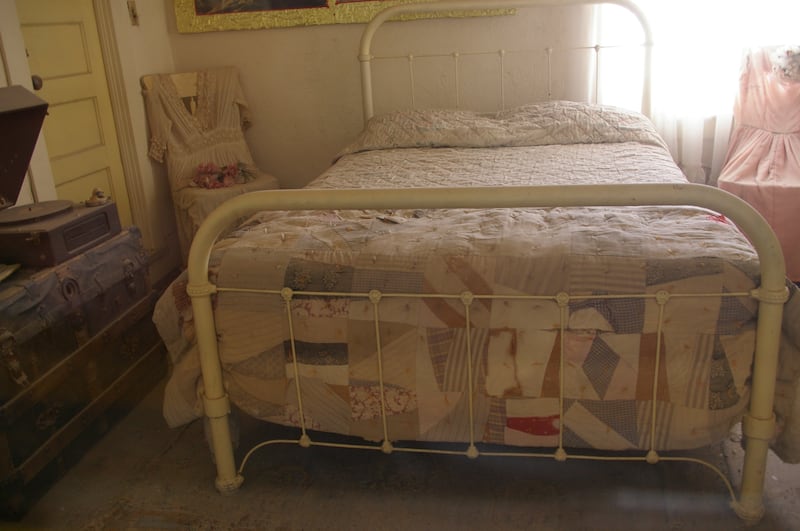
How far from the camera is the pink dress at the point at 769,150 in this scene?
2797 millimetres

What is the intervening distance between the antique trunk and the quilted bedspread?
386 mm

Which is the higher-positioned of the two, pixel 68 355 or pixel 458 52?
pixel 458 52

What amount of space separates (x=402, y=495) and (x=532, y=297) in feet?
2.08

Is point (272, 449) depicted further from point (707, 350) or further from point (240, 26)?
point (240, 26)

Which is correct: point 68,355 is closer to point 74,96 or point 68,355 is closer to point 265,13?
point 74,96

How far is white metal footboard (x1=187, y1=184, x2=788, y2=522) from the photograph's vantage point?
1449 mm

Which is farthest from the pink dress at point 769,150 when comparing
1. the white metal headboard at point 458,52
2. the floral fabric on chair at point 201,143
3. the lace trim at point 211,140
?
the lace trim at point 211,140

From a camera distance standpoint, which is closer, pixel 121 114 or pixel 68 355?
pixel 68 355

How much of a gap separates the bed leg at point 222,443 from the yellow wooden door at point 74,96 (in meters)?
1.50

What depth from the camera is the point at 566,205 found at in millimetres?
1502

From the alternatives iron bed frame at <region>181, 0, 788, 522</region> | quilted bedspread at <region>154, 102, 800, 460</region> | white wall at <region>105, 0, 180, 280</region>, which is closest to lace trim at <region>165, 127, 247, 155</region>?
white wall at <region>105, 0, 180, 280</region>

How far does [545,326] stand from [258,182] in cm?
221

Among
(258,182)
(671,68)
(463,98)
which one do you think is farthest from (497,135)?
(258,182)

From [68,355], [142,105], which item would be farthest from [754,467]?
[142,105]
